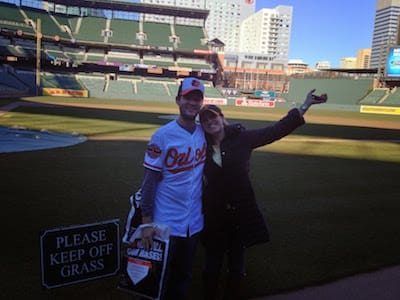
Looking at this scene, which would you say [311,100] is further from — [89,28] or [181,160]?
[89,28]

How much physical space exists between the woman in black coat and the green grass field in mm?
694

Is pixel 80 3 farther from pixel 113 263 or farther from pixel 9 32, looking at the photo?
pixel 113 263

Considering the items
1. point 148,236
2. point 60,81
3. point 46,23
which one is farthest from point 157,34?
point 148,236

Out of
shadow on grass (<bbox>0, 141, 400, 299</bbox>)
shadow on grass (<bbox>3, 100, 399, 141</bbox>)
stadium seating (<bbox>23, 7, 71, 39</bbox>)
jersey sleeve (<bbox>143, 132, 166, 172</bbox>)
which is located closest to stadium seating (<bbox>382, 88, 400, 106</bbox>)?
shadow on grass (<bbox>3, 100, 399, 141</bbox>)

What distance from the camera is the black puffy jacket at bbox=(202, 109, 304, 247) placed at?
3.21m

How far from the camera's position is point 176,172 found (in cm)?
287

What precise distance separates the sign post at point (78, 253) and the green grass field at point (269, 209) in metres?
0.94

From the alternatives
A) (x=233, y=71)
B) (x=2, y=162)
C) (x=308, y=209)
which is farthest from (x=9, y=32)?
(x=233, y=71)

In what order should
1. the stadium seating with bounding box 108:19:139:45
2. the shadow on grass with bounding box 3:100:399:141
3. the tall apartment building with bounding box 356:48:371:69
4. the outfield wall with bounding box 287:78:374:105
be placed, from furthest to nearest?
the tall apartment building with bounding box 356:48:371:69
the stadium seating with bounding box 108:19:139:45
the outfield wall with bounding box 287:78:374:105
the shadow on grass with bounding box 3:100:399:141

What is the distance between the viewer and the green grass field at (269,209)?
4.30 m

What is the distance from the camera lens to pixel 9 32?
55031 mm

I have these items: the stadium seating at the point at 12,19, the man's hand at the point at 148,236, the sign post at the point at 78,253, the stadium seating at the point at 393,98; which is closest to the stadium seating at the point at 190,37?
the stadium seating at the point at 12,19

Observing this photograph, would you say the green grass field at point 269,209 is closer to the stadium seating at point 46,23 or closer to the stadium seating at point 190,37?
the stadium seating at point 46,23

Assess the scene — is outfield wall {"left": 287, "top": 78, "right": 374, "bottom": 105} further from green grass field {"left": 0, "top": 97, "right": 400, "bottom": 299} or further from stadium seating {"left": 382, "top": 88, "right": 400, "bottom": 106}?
green grass field {"left": 0, "top": 97, "right": 400, "bottom": 299}
